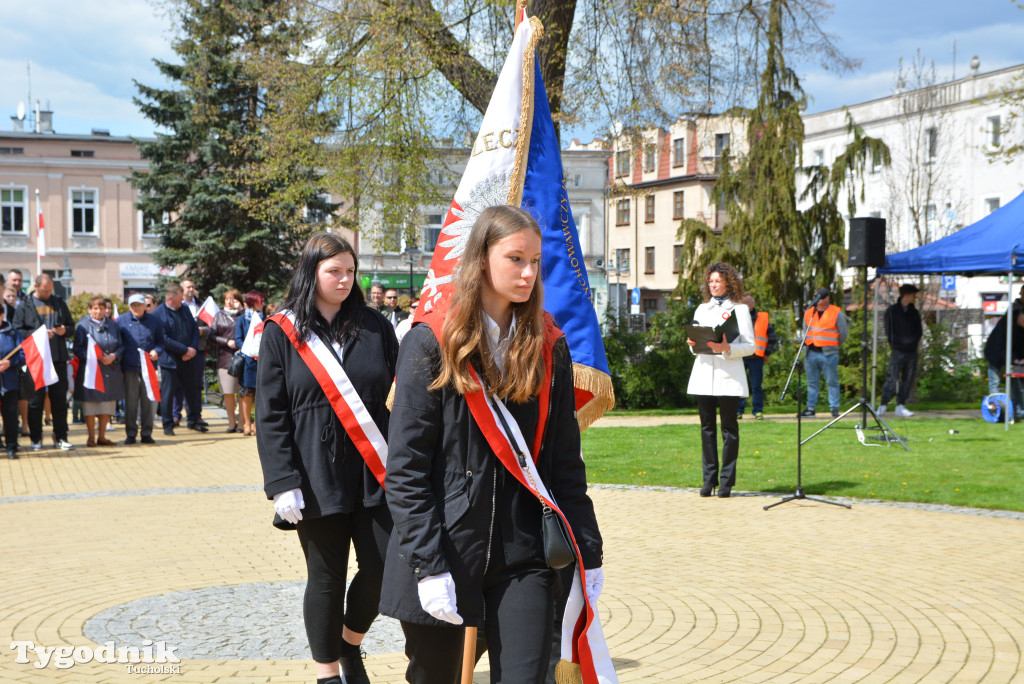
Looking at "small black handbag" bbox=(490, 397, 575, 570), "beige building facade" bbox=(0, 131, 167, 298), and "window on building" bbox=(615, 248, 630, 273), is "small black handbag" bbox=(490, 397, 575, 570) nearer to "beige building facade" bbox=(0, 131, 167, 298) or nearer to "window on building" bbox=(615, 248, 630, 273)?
"beige building facade" bbox=(0, 131, 167, 298)

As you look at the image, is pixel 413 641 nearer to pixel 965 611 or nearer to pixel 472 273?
pixel 472 273

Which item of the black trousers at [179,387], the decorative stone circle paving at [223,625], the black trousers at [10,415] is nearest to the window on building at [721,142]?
the black trousers at [179,387]

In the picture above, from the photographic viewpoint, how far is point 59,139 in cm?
5266

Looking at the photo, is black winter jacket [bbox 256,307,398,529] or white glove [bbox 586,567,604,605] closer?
white glove [bbox 586,567,604,605]

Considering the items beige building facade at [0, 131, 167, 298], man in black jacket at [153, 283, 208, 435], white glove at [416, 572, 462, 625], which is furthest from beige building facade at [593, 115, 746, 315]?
white glove at [416, 572, 462, 625]

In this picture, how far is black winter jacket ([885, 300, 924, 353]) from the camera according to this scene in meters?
18.0

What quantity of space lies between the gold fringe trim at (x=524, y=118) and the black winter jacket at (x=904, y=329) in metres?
14.9

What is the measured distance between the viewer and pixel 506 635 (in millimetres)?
2992

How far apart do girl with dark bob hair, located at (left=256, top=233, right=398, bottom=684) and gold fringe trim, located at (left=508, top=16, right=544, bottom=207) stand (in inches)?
31.6

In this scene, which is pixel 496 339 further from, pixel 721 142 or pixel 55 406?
pixel 721 142

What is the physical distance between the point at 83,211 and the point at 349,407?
177ft

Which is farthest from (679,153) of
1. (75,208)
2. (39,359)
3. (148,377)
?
(39,359)

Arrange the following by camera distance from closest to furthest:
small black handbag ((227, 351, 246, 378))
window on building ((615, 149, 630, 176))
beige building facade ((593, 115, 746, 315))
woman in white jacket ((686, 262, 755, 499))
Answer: woman in white jacket ((686, 262, 755, 499)) → small black handbag ((227, 351, 246, 378)) → window on building ((615, 149, 630, 176)) → beige building facade ((593, 115, 746, 315))

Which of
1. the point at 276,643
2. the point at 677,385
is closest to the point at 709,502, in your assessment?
the point at 276,643
